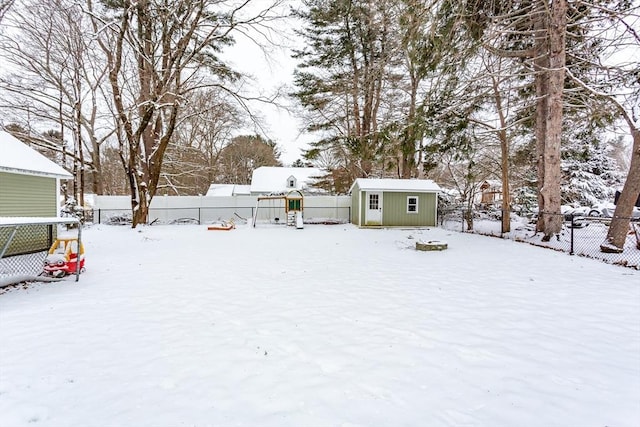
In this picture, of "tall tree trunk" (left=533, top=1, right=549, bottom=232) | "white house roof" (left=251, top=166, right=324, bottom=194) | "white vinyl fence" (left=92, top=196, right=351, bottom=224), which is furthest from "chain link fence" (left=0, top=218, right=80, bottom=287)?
"white house roof" (left=251, top=166, right=324, bottom=194)

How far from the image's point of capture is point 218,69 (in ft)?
46.3

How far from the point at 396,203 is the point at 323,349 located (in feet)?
40.8

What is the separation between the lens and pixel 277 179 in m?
25.2

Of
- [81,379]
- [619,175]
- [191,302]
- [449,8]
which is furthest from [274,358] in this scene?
[619,175]

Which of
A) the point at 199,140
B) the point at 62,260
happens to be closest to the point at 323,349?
the point at 62,260

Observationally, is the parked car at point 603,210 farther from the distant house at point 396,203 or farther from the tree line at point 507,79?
the distant house at point 396,203

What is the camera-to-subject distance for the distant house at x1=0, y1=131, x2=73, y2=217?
7121 mm

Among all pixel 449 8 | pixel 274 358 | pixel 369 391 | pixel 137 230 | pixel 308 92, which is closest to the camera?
pixel 369 391

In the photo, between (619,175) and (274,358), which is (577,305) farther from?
(619,175)

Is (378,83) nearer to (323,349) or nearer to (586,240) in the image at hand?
(586,240)

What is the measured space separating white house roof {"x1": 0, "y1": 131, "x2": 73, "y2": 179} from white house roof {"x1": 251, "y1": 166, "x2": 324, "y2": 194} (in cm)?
1548

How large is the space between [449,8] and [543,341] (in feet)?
27.0

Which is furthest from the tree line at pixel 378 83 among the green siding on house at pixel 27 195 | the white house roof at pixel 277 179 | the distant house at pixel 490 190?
the green siding on house at pixel 27 195

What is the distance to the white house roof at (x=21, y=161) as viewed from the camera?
23.0 ft
